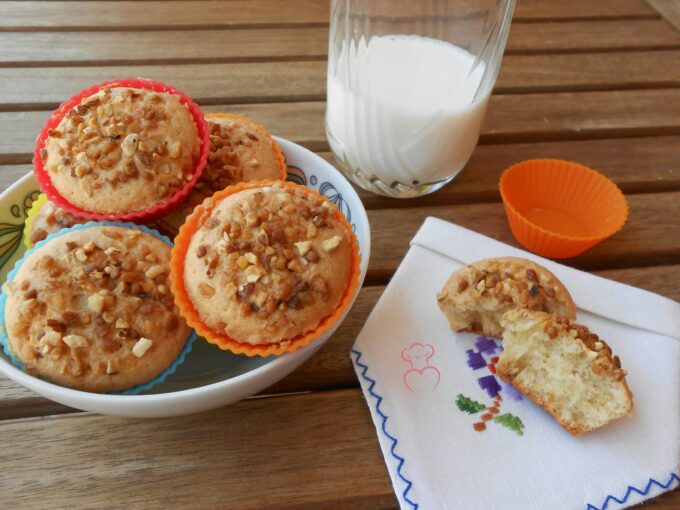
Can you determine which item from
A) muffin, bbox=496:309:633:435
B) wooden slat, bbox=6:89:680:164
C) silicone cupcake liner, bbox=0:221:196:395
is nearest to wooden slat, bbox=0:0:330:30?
wooden slat, bbox=6:89:680:164

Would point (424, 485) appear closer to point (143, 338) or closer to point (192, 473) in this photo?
point (192, 473)

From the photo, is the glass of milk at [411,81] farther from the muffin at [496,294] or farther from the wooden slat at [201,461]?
the wooden slat at [201,461]

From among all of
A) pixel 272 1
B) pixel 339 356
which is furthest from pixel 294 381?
pixel 272 1

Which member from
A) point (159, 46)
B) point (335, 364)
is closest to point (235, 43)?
point (159, 46)

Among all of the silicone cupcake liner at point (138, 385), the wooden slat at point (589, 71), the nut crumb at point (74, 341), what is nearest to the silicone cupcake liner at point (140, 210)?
the silicone cupcake liner at point (138, 385)

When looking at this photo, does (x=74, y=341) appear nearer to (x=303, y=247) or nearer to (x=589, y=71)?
(x=303, y=247)

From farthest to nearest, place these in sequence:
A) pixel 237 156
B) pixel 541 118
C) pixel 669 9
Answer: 1. pixel 669 9
2. pixel 541 118
3. pixel 237 156
